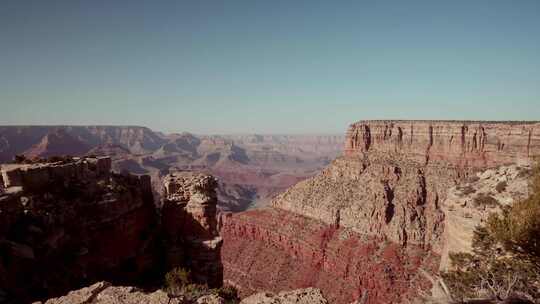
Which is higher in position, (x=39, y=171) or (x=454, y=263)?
(x=39, y=171)

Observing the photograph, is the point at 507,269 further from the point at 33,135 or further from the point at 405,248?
the point at 33,135

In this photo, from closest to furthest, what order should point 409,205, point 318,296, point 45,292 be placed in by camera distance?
1. point 318,296
2. point 45,292
3. point 409,205

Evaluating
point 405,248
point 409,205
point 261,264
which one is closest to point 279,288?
point 261,264

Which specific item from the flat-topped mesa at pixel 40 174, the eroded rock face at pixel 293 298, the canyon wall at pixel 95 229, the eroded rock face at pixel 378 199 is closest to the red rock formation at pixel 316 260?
the eroded rock face at pixel 378 199

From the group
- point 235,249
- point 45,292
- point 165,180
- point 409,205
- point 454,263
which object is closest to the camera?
point 45,292

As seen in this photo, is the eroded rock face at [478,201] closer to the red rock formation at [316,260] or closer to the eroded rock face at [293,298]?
the eroded rock face at [293,298]

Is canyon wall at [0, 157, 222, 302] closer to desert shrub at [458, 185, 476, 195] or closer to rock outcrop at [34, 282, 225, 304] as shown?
rock outcrop at [34, 282, 225, 304]

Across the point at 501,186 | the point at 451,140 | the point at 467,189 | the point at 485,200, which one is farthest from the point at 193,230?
the point at 451,140
